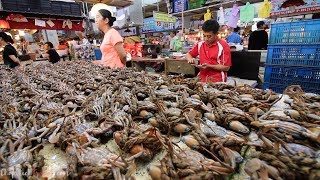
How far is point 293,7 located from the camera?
4.65m

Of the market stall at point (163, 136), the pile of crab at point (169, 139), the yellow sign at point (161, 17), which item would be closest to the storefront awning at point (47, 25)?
the yellow sign at point (161, 17)

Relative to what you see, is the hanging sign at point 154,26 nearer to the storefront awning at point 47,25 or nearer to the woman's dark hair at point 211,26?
the storefront awning at point 47,25

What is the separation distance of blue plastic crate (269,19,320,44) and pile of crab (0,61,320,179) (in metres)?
2.19

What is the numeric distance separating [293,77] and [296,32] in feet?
2.79

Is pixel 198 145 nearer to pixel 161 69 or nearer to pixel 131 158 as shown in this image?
pixel 131 158

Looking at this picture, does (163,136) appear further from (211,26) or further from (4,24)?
(4,24)

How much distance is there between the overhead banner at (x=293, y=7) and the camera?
438 cm

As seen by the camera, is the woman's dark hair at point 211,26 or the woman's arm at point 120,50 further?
the woman's arm at point 120,50

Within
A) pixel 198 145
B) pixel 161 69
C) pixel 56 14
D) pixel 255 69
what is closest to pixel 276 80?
pixel 255 69

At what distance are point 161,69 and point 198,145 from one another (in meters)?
7.10

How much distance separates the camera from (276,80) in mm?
3994

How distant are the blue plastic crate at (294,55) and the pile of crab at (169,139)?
211 centimetres

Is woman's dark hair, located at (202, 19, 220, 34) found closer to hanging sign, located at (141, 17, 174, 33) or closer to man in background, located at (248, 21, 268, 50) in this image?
man in background, located at (248, 21, 268, 50)

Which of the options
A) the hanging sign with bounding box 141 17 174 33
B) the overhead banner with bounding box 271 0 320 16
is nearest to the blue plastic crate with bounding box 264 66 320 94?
the overhead banner with bounding box 271 0 320 16
